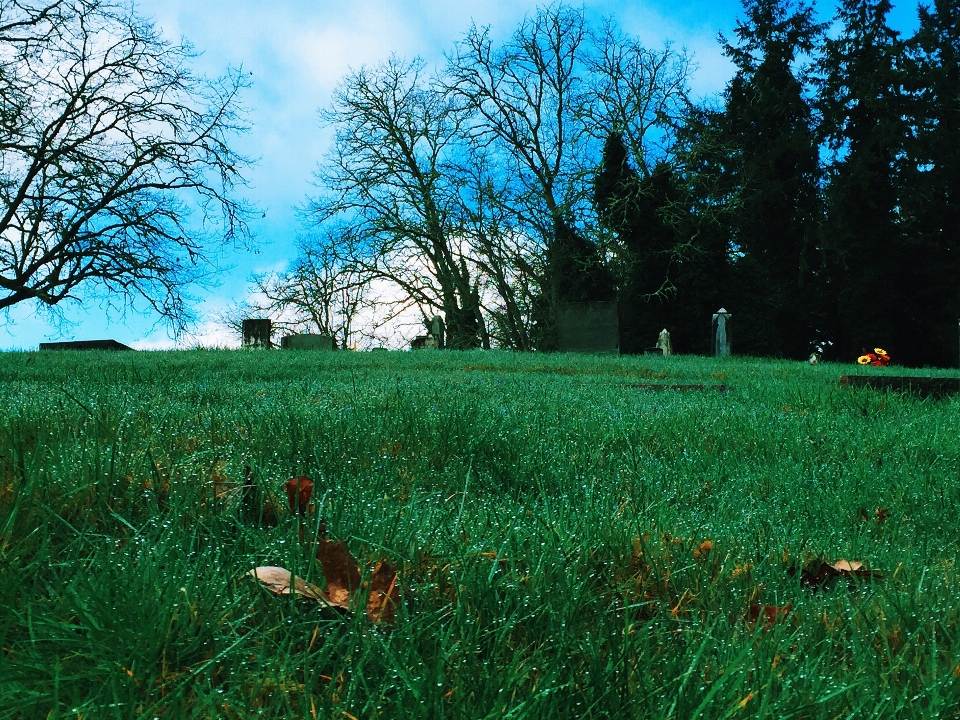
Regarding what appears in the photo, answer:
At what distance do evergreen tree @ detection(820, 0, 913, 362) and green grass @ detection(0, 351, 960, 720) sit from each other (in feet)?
106

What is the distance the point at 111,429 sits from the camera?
10.5ft

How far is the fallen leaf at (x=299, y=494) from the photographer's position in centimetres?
229

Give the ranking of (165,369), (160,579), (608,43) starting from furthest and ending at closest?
(608,43) < (165,369) < (160,579)

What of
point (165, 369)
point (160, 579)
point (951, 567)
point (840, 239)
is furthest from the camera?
point (840, 239)

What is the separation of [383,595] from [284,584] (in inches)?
8.4

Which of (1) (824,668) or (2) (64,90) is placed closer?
(1) (824,668)

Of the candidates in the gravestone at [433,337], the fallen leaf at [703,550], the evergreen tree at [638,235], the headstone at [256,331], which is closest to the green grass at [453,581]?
the fallen leaf at [703,550]

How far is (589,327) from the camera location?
75.5 ft

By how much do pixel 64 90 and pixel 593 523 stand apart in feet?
55.4

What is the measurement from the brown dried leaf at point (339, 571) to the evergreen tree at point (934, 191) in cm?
3559

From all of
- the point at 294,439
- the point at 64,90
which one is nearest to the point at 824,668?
the point at 294,439

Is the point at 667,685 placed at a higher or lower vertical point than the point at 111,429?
lower

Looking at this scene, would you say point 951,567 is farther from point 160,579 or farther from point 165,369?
point 165,369

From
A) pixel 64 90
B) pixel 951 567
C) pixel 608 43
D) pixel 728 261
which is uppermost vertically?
pixel 608 43
